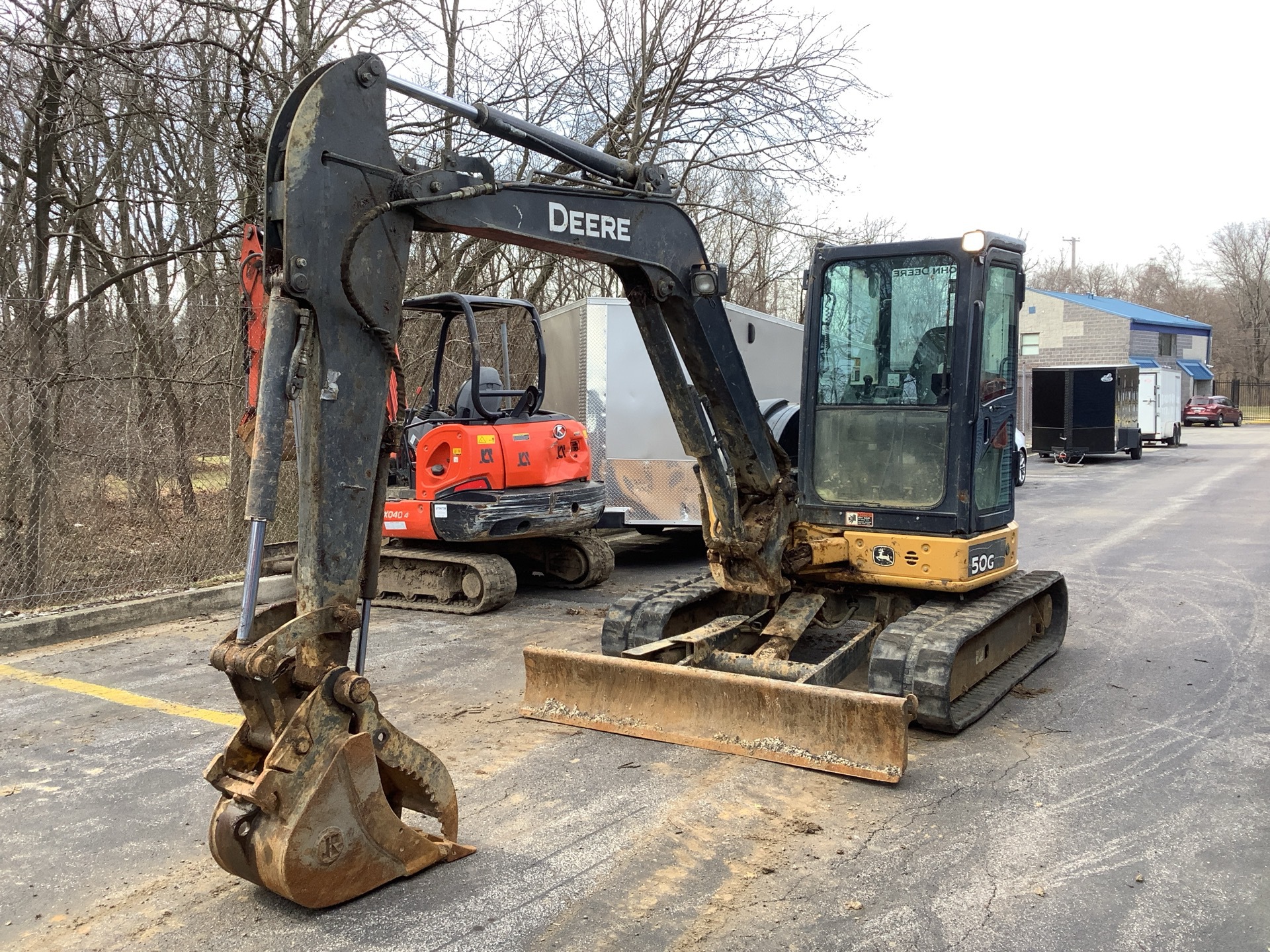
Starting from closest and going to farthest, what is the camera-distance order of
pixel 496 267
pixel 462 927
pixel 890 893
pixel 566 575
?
pixel 462 927, pixel 890 893, pixel 566 575, pixel 496 267

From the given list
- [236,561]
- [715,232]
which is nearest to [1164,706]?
[236,561]

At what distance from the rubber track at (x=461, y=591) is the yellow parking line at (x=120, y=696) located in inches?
117

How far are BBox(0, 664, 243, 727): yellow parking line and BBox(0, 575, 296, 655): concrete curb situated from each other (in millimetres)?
502

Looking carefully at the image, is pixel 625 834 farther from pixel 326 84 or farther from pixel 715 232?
pixel 715 232

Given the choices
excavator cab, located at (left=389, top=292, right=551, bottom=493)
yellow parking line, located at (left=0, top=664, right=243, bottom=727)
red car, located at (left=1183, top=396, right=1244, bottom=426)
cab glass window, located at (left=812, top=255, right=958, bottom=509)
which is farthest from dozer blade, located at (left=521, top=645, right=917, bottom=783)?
red car, located at (left=1183, top=396, right=1244, bottom=426)

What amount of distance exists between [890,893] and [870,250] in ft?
12.9

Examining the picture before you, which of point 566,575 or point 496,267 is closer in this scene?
point 566,575

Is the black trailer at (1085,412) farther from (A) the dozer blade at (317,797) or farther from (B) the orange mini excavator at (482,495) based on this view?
(A) the dozer blade at (317,797)

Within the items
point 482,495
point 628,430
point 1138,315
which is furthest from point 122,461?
point 1138,315

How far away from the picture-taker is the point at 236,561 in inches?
410

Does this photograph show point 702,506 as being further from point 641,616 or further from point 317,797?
point 317,797

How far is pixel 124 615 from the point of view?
8.57 metres

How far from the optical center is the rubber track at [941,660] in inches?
217

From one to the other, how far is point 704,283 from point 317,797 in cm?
325
